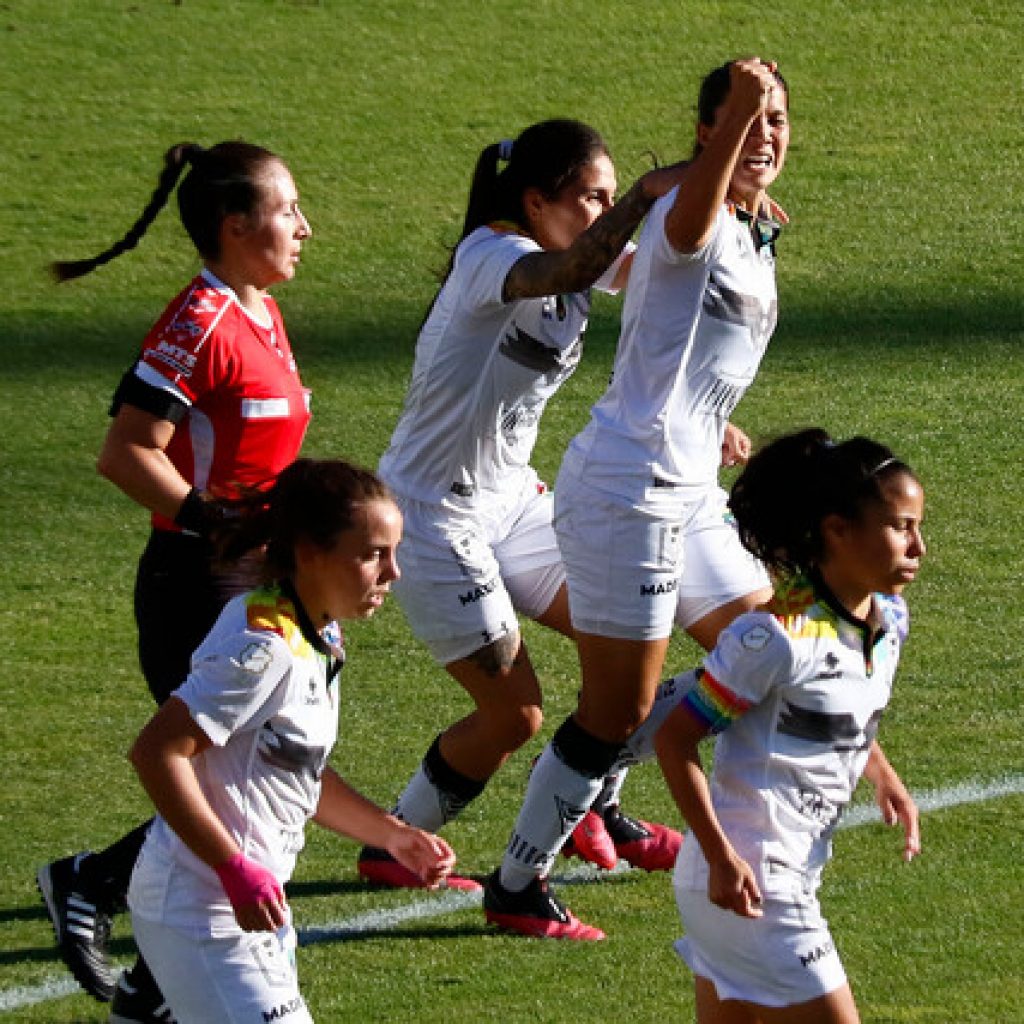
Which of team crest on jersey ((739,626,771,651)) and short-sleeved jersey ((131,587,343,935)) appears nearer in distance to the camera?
short-sleeved jersey ((131,587,343,935))

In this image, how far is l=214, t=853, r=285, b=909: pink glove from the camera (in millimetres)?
4449

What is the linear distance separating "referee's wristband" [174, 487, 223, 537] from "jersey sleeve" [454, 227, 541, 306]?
0.85 metres

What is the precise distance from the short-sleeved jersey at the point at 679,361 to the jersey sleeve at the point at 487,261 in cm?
30

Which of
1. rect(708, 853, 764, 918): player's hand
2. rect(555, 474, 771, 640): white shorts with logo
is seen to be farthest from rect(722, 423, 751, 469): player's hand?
rect(708, 853, 764, 918): player's hand

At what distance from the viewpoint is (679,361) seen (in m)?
5.96

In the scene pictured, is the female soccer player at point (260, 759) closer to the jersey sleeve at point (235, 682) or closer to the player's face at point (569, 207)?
the jersey sleeve at point (235, 682)

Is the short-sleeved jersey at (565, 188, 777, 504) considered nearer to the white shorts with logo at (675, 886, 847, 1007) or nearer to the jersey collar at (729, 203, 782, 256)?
the jersey collar at (729, 203, 782, 256)

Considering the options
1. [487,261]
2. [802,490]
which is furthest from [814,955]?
[487,261]

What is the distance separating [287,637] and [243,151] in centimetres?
180

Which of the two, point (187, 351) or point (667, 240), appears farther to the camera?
point (187, 351)

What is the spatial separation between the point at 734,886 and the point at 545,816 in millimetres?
1731

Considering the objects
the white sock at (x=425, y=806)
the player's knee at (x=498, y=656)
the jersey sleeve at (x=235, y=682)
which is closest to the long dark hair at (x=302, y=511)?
the jersey sleeve at (x=235, y=682)

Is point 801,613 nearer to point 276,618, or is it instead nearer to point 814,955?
point 814,955

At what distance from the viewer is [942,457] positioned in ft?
34.5
